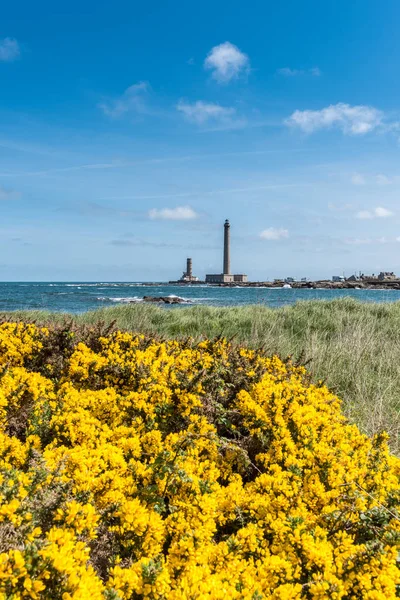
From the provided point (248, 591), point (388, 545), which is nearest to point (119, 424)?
point (248, 591)

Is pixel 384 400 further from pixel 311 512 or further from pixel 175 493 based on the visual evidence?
pixel 175 493

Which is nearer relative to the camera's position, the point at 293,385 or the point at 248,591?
the point at 248,591

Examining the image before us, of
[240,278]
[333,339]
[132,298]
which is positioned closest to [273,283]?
[240,278]

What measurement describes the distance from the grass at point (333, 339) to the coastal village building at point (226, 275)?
261 feet

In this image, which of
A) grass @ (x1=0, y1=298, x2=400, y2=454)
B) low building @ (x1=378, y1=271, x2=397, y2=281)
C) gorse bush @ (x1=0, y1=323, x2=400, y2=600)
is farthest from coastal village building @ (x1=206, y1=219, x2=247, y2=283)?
gorse bush @ (x1=0, y1=323, x2=400, y2=600)

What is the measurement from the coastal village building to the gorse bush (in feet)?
302

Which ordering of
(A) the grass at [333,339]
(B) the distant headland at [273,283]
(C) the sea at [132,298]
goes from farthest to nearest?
(B) the distant headland at [273,283]
(C) the sea at [132,298]
(A) the grass at [333,339]

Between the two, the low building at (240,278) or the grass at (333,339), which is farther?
the low building at (240,278)

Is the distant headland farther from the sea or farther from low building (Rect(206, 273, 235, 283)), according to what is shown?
the sea

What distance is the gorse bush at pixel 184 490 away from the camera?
6.02 feet

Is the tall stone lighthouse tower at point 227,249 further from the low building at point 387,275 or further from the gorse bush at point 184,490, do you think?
the gorse bush at point 184,490

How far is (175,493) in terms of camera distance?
256 cm

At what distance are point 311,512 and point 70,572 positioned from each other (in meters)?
1.59

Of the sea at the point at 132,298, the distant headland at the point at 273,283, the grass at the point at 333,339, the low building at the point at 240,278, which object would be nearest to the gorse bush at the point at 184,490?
the grass at the point at 333,339
